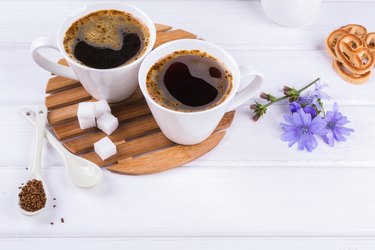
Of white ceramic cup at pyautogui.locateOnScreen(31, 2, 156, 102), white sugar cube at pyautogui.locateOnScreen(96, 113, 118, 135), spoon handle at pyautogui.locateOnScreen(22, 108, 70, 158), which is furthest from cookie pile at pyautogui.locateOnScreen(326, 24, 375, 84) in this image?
spoon handle at pyautogui.locateOnScreen(22, 108, 70, 158)

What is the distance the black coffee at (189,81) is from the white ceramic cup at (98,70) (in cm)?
6

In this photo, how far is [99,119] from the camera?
1.45 m

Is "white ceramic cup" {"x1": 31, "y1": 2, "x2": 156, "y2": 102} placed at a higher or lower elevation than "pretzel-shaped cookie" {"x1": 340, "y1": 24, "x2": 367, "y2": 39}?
lower

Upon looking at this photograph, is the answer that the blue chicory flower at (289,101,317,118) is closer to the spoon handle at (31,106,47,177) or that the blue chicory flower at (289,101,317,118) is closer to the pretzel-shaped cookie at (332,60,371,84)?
the pretzel-shaped cookie at (332,60,371,84)

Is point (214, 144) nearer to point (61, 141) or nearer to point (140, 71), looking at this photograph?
point (140, 71)

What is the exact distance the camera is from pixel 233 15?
1.82 metres

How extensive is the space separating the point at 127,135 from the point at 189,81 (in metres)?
0.20

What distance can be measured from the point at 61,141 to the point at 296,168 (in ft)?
1.88

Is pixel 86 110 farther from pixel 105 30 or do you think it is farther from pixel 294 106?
pixel 294 106

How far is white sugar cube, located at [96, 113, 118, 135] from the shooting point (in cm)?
144

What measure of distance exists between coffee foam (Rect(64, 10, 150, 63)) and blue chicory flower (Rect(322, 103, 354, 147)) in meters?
0.50

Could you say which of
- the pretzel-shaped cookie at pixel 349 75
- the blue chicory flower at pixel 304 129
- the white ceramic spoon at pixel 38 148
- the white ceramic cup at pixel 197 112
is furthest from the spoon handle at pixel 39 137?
the pretzel-shaped cookie at pixel 349 75

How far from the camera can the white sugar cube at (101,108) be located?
56.9 inches

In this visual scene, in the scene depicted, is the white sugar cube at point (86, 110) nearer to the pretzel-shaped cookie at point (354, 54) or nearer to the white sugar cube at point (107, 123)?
the white sugar cube at point (107, 123)
